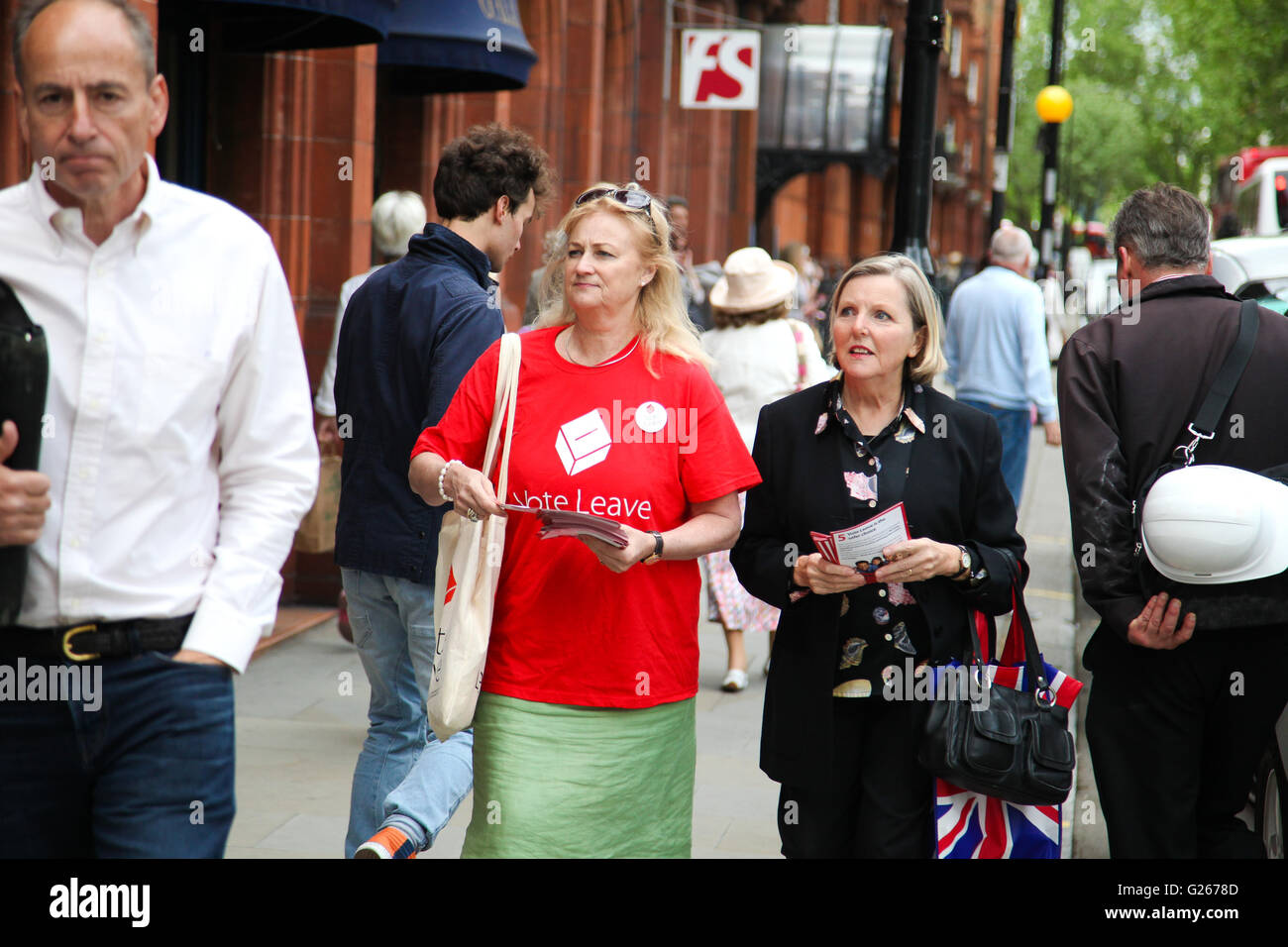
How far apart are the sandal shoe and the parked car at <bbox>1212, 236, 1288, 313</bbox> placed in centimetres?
294

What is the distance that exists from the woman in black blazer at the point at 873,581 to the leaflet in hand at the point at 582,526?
0.57 meters

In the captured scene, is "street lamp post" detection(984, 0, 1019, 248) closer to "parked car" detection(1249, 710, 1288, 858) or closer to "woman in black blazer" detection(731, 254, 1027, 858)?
"parked car" detection(1249, 710, 1288, 858)

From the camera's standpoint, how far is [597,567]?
3.47 m

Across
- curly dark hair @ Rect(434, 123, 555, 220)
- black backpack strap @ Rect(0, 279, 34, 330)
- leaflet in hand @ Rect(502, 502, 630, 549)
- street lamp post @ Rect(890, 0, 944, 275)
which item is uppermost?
street lamp post @ Rect(890, 0, 944, 275)

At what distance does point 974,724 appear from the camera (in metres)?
3.40

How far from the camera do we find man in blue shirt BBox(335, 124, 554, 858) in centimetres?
441

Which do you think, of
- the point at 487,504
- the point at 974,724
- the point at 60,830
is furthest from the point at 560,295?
the point at 60,830

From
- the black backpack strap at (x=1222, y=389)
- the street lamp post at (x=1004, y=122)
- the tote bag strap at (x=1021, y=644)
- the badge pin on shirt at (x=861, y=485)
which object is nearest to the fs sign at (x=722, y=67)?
the street lamp post at (x=1004, y=122)

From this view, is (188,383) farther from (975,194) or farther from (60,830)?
(975,194)

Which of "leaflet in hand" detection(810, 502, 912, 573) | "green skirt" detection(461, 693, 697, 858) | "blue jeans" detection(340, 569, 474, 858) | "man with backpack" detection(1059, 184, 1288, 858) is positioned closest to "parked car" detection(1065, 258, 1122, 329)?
"man with backpack" detection(1059, 184, 1288, 858)

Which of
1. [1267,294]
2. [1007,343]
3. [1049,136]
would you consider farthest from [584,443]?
[1049,136]

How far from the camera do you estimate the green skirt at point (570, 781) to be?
11.2ft

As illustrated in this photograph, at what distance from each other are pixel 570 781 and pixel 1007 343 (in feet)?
21.1

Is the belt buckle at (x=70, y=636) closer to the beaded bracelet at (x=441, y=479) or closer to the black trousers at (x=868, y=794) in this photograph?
the beaded bracelet at (x=441, y=479)
